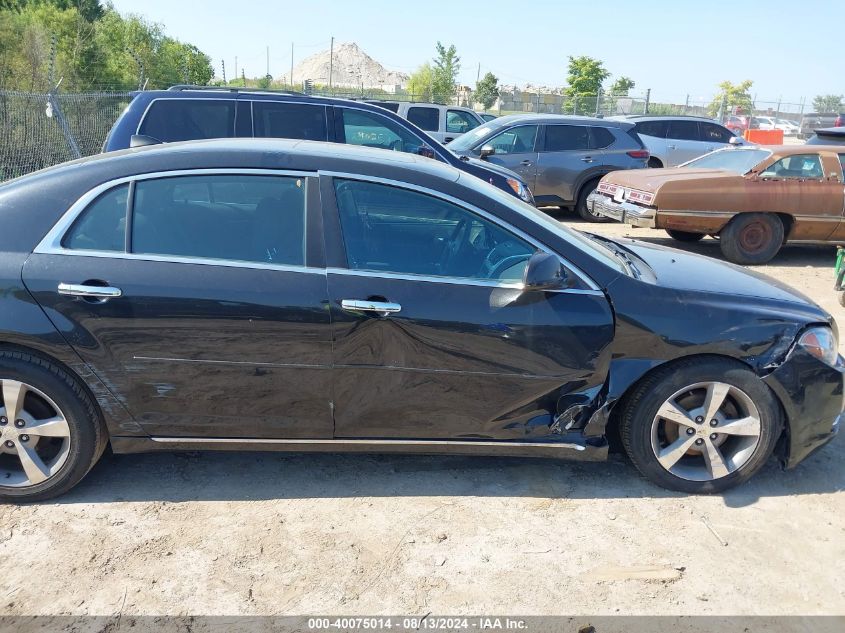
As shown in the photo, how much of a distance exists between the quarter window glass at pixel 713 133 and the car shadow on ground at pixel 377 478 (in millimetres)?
13257

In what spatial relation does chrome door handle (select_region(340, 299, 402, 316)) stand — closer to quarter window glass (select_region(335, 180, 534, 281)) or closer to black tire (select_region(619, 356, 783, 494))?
quarter window glass (select_region(335, 180, 534, 281))

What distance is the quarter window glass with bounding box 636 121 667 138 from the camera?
15.4 meters

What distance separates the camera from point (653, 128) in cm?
1543

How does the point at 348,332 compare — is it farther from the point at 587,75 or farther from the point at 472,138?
the point at 587,75

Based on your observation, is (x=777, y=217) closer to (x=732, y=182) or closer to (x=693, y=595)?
(x=732, y=182)

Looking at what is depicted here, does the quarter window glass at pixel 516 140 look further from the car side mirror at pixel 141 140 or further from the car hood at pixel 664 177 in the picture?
the car side mirror at pixel 141 140

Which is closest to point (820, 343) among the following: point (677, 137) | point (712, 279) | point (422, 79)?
point (712, 279)

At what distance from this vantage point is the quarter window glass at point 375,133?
810cm

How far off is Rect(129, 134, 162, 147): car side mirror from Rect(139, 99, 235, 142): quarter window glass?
105 millimetres

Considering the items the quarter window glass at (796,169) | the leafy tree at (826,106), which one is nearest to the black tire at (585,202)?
the quarter window glass at (796,169)

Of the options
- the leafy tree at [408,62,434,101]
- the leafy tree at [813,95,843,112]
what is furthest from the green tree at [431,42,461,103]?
the leafy tree at [813,95,843,112]

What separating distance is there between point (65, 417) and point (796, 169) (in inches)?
367

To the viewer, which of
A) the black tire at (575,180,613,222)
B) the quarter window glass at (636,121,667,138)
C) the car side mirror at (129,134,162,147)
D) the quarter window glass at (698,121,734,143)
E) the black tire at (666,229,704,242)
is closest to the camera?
the car side mirror at (129,134,162,147)

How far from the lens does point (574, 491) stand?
11.8 feet
